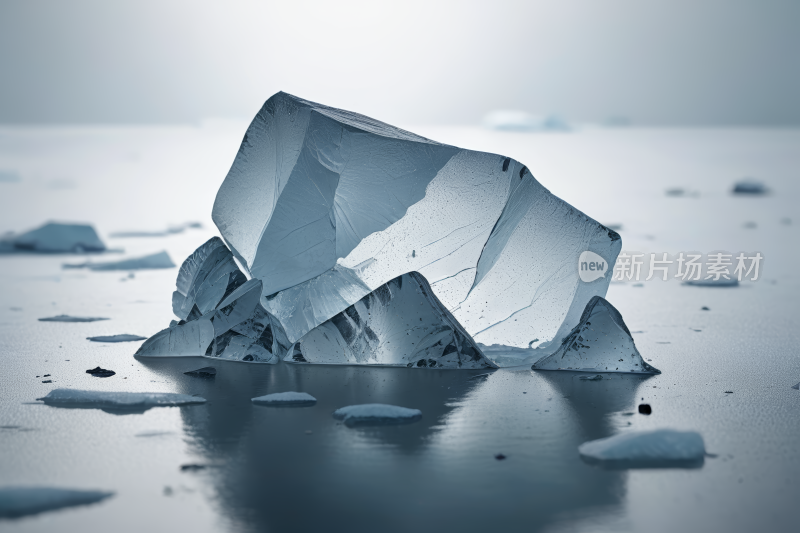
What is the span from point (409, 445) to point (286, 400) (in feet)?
2.68

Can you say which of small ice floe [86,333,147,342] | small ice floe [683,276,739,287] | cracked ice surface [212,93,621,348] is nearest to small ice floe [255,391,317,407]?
cracked ice surface [212,93,621,348]

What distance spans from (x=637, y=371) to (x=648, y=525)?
6.92 feet

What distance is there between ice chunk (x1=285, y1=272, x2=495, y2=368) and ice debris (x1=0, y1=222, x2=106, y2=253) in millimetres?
6662

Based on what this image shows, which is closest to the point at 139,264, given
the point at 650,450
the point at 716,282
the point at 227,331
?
the point at 227,331

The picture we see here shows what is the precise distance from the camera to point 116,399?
3.75 m

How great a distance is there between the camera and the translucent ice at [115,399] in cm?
373

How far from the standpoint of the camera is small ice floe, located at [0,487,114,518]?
2549 millimetres

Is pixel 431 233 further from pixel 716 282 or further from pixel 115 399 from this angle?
pixel 716 282

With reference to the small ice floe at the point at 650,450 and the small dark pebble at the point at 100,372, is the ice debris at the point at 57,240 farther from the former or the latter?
the small ice floe at the point at 650,450

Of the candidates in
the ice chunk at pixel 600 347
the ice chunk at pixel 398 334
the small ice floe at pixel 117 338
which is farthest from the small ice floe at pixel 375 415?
the small ice floe at pixel 117 338

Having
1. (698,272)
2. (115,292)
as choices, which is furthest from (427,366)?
(698,272)

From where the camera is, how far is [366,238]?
502cm

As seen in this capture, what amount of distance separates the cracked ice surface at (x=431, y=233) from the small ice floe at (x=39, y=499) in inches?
89.1

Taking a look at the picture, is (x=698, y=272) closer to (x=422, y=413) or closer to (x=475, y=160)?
(x=475, y=160)
